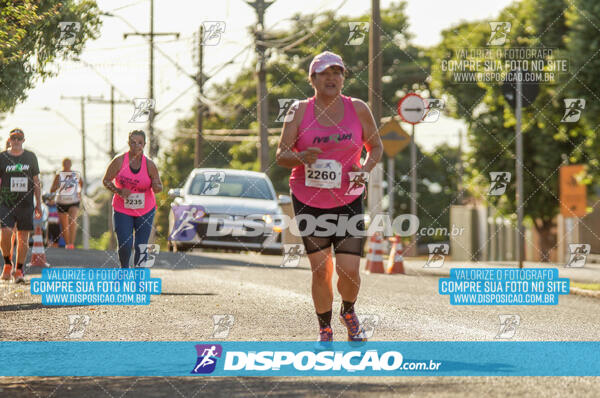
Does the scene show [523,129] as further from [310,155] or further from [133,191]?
[310,155]

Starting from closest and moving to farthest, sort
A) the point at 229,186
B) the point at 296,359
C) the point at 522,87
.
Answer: the point at 296,359
the point at 522,87
the point at 229,186

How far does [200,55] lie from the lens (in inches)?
1767

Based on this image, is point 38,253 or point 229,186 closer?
point 38,253

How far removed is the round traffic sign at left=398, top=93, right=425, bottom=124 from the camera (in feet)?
58.9

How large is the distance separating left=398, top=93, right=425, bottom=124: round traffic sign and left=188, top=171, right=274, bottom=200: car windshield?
12.3 ft

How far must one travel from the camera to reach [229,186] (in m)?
20.7

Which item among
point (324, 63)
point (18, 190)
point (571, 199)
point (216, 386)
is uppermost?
point (324, 63)

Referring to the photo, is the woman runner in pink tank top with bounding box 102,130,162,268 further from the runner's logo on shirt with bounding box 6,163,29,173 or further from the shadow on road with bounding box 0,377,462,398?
the shadow on road with bounding box 0,377,462,398

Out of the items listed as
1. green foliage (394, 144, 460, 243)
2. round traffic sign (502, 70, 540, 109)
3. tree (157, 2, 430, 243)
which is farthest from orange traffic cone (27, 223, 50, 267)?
green foliage (394, 144, 460, 243)

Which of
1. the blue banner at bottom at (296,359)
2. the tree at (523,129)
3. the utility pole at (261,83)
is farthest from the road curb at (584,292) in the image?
the utility pole at (261,83)

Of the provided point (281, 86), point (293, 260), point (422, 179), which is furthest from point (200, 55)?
point (293, 260)

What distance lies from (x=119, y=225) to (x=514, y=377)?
6.07 meters

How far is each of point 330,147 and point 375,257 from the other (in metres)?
11.1

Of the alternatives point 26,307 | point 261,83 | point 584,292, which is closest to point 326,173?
point 26,307
